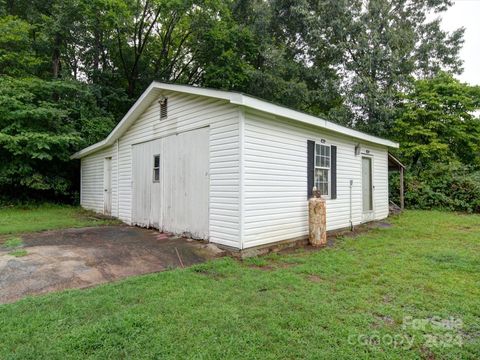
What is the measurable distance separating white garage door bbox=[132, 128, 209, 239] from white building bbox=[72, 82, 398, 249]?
2 centimetres

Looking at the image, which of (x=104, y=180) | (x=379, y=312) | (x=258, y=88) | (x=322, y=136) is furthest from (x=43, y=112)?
(x=379, y=312)

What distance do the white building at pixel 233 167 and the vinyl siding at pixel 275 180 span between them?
0.02m

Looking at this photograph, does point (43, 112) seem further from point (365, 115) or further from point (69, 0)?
point (365, 115)

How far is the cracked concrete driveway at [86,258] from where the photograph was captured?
385 cm

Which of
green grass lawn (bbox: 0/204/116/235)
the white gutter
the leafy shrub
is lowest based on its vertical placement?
green grass lawn (bbox: 0/204/116/235)

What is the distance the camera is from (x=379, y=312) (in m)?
2.97

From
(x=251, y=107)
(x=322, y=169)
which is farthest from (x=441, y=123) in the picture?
(x=251, y=107)

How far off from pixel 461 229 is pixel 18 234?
11357mm

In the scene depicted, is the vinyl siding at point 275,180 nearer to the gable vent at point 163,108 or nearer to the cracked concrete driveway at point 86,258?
the cracked concrete driveway at point 86,258

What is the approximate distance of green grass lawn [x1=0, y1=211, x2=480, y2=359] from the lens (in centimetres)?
233

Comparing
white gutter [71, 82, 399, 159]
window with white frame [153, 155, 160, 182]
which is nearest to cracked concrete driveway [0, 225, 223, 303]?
window with white frame [153, 155, 160, 182]

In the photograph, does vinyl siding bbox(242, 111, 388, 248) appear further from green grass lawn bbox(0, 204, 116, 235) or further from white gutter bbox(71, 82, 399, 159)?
green grass lawn bbox(0, 204, 116, 235)

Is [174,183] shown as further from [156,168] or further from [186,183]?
[156,168]

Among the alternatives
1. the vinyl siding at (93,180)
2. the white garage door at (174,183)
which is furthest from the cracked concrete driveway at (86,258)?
the vinyl siding at (93,180)
